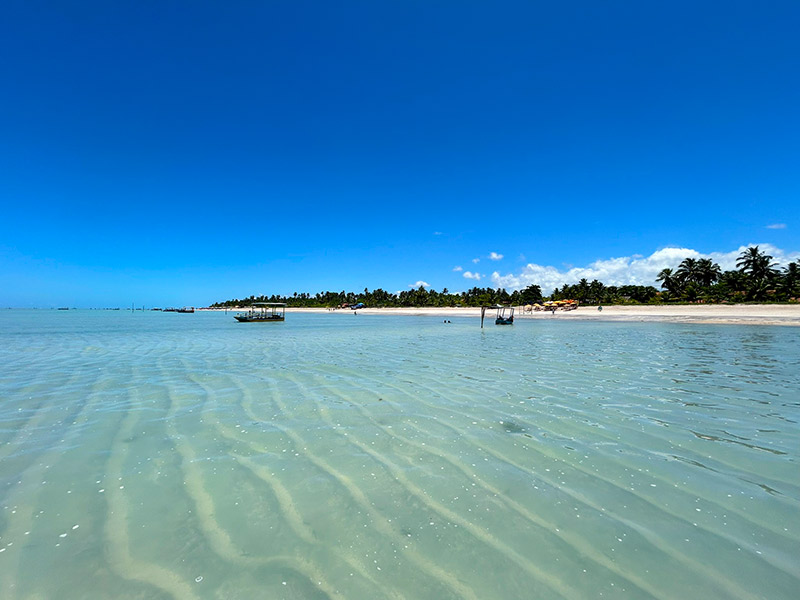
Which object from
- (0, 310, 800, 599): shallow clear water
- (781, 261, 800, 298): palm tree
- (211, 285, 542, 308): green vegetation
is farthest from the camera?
(211, 285, 542, 308): green vegetation

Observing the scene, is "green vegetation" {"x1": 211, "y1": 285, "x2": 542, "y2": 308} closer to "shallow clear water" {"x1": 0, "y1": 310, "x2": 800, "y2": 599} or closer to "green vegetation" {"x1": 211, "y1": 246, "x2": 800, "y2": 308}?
"green vegetation" {"x1": 211, "y1": 246, "x2": 800, "y2": 308}

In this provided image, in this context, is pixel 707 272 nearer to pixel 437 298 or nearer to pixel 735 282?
pixel 735 282

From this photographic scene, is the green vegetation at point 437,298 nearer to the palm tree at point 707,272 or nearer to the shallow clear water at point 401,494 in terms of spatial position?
the palm tree at point 707,272

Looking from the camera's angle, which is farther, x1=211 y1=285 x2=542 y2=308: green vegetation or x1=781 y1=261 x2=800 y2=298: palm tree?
x1=211 y1=285 x2=542 y2=308: green vegetation

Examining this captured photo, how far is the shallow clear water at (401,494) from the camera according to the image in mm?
3068

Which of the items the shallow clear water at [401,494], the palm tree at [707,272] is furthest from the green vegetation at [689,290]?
the shallow clear water at [401,494]

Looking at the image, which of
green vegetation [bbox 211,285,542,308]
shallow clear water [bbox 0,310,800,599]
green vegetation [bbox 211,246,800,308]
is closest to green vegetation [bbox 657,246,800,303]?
green vegetation [bbox 211,246,800,308]

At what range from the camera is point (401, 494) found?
448 cm

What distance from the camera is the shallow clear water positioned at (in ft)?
10.1

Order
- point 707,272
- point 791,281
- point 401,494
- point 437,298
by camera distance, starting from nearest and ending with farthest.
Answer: point 401,494 < point 791,281 < point 707,272 < point 437,298

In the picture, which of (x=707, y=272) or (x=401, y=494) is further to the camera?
(x=707, y=272)

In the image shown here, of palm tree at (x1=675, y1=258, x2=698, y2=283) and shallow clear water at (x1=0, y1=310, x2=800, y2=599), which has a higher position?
palm tree at (x1=675, y1=258, x2=698, y2=283)

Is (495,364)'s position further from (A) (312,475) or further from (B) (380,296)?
(B) (380,296)

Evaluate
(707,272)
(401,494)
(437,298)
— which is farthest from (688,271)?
(401,494)
